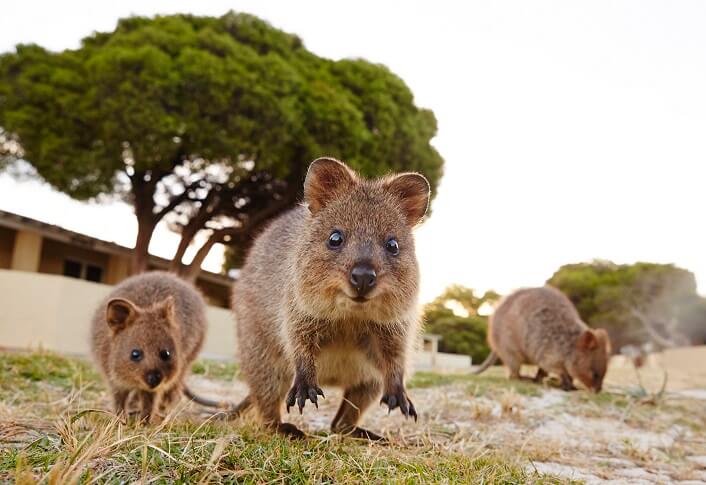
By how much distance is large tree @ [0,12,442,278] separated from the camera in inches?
738

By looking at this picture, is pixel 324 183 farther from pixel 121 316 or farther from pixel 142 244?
pixel 142 244

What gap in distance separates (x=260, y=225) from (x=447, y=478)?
66.5ft

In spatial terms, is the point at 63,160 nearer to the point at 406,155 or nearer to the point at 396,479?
the point at 406,155

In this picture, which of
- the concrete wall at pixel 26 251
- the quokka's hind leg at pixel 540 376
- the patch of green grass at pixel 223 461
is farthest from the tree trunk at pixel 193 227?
the patch of green grass at pixel 223 461

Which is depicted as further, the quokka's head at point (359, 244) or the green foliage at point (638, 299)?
the green foliage at point (638, 299)

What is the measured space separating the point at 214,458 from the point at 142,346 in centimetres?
282

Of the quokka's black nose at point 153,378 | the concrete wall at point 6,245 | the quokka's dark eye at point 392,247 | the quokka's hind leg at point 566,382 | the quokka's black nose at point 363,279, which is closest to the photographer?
the quokka's black nose at point 363,279

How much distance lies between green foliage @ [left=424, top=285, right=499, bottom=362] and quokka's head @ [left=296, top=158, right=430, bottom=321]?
2328 centimetres

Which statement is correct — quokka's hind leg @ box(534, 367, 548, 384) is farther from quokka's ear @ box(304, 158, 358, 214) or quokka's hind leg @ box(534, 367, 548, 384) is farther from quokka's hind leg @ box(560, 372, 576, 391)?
quokka's ear @ box(304, 158, 358, 214)

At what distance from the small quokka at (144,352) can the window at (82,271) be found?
17.2m

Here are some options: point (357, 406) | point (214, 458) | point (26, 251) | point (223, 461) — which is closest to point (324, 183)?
point (357, 406)

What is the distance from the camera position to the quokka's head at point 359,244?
3.39m

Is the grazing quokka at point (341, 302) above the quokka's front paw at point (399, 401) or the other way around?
above

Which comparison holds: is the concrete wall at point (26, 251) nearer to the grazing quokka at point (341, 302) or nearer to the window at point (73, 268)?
the window at point (73, 268)
